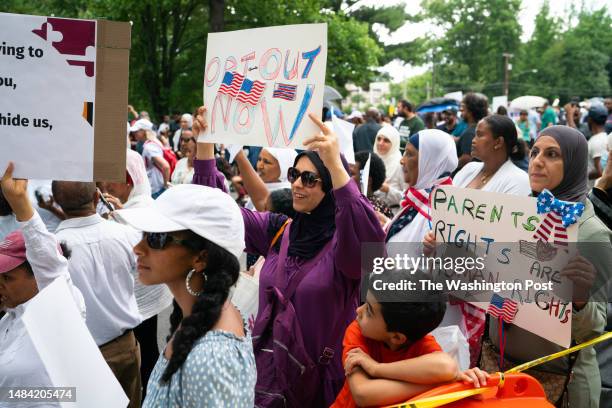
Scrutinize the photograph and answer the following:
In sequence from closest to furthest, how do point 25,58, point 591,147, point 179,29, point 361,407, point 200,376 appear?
point 200,376
point 361,407
point 25,58
point 591,147
point 179,29

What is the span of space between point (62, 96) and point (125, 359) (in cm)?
152

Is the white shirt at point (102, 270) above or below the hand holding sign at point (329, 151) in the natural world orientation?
below

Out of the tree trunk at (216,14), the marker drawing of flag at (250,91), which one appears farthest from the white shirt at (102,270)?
the tree trunk at (216,14)

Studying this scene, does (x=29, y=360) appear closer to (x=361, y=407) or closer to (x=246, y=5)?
(x=361, y=407)

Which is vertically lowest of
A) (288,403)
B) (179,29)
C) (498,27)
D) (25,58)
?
(288,403)

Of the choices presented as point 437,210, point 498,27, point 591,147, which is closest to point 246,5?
point 591,147

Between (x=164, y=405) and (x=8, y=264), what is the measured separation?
131 cm

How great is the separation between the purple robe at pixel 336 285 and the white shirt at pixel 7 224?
5.73 ft

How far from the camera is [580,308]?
9.39 feet

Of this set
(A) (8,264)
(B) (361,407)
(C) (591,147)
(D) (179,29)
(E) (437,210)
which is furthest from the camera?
(D) (179,29)

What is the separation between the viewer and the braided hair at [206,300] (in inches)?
80.9

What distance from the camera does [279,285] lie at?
3.07 metres

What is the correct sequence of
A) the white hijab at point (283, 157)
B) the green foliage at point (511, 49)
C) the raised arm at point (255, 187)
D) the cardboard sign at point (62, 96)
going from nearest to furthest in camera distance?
the cardboard sign at point (62, 96) < the raised arm at point (255, 187) < the white hijab at point (283, 157) < the green foliage at point (511, 49)

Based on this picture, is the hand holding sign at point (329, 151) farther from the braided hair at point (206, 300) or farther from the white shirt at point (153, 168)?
the white shirt at point (153, 168)
